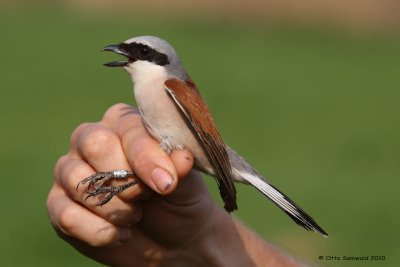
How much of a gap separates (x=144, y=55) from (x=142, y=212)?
828 millimetres

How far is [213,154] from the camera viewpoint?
4.77 meters

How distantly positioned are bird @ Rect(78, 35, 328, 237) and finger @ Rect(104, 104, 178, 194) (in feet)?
0.46

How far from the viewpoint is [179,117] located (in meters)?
4.89

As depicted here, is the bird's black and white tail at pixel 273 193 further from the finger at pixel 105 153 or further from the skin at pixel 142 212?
the finger at pixel 105 153

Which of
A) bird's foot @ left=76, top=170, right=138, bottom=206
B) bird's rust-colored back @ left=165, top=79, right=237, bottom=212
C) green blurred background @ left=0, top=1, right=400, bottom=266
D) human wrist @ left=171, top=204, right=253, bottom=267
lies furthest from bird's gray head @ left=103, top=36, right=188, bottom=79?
green blurred background @ left=0, top=1, right=400, bottom=266

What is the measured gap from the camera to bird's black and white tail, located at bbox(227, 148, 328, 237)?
485 cm

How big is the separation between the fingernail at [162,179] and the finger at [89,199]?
30 centimetres

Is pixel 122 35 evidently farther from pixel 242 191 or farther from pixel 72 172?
pixel 72 172

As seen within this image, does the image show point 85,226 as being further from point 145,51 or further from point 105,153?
point 145,51

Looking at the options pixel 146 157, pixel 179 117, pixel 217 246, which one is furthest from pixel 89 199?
pixel 217 246

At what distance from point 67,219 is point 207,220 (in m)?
0.95

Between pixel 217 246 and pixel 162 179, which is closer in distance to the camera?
pixel 162 179

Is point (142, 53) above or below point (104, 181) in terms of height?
above

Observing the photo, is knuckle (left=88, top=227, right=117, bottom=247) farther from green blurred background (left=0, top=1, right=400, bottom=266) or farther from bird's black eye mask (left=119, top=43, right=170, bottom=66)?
green blurred background (left=0, top=1, right=400, bottom=266)
